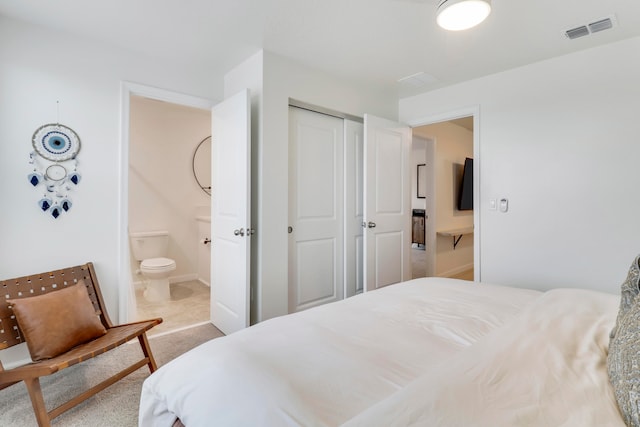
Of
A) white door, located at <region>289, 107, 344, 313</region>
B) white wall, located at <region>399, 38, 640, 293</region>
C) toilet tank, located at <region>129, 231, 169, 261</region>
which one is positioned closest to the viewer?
white wall, located at <region>399, 38, 640, 293</region>

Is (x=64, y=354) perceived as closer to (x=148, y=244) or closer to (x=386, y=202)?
(x=148, y=244)

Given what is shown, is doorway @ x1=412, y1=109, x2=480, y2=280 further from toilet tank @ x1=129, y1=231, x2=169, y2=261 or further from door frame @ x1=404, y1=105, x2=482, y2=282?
toilet tank @ x1=129, y1=231, x2=169, y2=261

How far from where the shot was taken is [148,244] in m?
3.93

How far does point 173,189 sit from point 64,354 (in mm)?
2903

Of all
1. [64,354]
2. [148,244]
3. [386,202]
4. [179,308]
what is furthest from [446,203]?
[64,354]

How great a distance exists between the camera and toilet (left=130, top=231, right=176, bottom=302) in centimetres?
345

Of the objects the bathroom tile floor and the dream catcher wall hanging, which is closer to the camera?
the dream catcher wall hanging

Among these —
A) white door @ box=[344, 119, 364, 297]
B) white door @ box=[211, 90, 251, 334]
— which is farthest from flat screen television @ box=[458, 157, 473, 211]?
white door @ box=[211, 90, 251, 334]


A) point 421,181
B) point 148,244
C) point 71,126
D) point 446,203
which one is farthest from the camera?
point 421,181

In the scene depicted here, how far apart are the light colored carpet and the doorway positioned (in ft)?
11.7

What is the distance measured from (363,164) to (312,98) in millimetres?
870

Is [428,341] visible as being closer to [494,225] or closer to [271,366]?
[271,366]

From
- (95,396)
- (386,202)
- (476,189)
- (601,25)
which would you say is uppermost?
(601,25)

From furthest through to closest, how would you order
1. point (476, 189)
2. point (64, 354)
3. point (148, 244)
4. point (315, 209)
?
point (148, 244) → point (476, 189) → point (315, 209) → point (64, 354)
